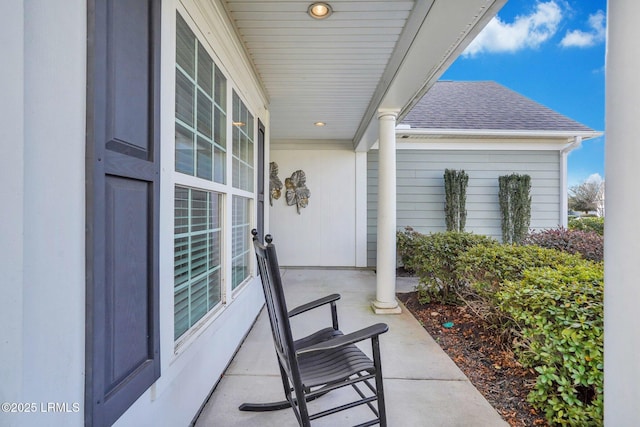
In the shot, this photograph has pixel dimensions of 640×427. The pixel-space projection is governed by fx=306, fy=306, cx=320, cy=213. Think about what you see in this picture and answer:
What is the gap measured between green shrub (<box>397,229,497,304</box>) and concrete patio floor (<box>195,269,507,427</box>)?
2.17 feet

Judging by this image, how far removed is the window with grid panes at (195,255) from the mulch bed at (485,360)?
1.98m

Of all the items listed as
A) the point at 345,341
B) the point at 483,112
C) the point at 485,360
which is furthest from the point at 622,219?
the point at 483,112

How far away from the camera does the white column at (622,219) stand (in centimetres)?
98

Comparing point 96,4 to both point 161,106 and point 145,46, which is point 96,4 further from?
point 161,106

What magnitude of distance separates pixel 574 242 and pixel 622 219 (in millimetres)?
3499

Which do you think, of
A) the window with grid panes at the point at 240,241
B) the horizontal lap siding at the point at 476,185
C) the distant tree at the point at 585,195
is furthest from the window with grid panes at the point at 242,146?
the distant tree at the point at 585,195

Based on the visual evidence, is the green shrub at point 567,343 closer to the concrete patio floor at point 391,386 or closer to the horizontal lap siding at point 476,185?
the concrete patio floor at point 391,386

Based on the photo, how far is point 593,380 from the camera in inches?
58.1

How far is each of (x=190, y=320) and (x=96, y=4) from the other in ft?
5.07
